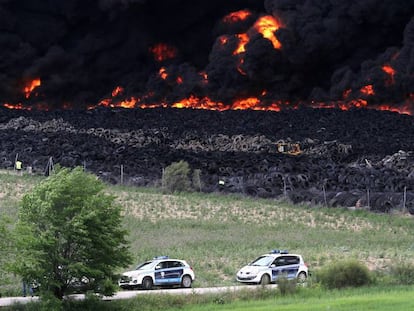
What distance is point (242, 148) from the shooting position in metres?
73.6

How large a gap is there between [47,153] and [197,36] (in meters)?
54.7

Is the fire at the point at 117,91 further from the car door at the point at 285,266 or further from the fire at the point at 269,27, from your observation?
the car door at the point at 285,266

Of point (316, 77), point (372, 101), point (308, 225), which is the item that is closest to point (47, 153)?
point (308, 225)

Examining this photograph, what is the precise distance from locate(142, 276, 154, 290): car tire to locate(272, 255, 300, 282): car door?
3945 millimetres

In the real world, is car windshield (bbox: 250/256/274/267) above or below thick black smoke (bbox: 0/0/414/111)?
below

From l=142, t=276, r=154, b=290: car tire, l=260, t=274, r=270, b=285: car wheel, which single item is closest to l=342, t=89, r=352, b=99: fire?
l=260, t=274, r=270, b=285: car wheel

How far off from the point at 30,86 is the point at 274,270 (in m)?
86.0

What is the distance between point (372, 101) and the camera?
9612 centimetres

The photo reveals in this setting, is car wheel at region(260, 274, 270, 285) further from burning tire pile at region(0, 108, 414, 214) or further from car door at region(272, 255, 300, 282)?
burning tire pile at region(0, 108, 414, 214)

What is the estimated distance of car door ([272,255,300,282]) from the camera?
30.8 m

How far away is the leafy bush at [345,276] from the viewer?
29094 mm

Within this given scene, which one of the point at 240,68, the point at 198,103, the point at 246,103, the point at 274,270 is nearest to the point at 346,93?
the point at 246,103

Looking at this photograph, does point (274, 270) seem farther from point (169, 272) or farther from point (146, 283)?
point (146, 283)

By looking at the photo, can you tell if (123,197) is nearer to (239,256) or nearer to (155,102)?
(239,256)
